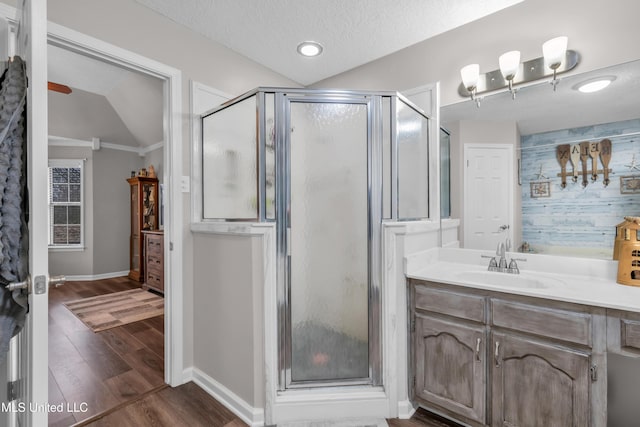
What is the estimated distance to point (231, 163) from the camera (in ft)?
6.56

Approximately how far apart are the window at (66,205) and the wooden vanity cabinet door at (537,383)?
638cm

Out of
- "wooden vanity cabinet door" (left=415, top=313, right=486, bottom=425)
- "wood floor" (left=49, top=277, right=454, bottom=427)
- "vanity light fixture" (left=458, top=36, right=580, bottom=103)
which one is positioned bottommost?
"wood floor" (left=49, top=277, right=454, bottom=427)

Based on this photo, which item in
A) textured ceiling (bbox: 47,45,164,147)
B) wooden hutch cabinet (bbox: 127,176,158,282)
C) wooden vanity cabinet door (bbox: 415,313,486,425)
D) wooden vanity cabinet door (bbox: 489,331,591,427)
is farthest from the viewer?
wooden hutch cabinet (bbox: 127,176,158,282)

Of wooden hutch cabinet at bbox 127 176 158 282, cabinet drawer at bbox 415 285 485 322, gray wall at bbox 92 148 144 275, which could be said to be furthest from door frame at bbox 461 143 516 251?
gray wall at bbox 92 148 144 275

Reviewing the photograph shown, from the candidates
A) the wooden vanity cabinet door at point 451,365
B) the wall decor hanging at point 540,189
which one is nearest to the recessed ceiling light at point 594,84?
the wall decor hanging at point 540,189

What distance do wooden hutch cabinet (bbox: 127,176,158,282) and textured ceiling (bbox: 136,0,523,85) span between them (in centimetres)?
366

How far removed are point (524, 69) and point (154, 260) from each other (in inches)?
195

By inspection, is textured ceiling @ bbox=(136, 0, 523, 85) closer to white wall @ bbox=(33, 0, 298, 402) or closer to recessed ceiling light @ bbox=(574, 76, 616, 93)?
white wall @ bbox=(33, 0, 298, 402)

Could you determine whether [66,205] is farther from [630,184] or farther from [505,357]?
[630,184]

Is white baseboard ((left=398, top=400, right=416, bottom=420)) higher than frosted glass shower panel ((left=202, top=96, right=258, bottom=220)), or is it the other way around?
frosted glass shower panel ((left=202, top=96, right=258, bottom=220))

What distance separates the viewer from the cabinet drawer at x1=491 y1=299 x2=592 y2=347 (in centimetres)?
127

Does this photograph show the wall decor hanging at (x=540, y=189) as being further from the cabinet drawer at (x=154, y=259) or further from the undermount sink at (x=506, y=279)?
the cabinet drawer at (x=154, y=259)

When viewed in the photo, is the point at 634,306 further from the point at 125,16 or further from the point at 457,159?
the point at 125,16

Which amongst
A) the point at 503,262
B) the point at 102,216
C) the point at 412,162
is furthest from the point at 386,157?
the point at 102,216
